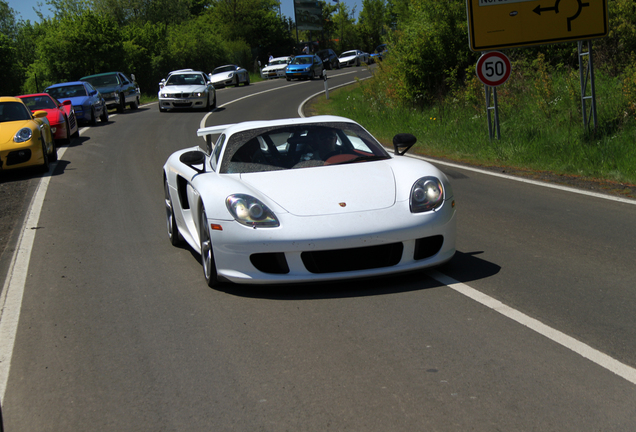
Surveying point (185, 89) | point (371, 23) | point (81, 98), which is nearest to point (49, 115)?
point (81, 98)

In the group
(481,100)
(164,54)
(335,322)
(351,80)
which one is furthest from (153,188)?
(164,54)

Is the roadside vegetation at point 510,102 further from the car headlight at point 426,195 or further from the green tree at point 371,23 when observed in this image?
the green tree at point 371,23

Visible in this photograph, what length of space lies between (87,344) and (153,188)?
736 centimetres

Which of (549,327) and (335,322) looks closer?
(549,327)

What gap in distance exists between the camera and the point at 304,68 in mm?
45062

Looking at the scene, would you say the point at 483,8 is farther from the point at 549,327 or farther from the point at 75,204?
the point at 549,327

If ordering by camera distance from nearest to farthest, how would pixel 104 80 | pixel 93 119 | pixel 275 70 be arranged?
pixel 93 119 < pixel 104 80 < pixel 275 70

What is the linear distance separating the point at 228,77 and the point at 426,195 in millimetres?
39620

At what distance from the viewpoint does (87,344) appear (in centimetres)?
457

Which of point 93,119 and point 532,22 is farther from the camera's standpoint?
point 93,119

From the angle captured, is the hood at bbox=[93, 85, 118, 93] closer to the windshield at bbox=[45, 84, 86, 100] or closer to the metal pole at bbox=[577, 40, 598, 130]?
the windshield at bbox=[45, 84, 86, 100]

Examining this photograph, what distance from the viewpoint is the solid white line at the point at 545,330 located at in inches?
146

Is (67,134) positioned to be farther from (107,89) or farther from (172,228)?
(172,228)

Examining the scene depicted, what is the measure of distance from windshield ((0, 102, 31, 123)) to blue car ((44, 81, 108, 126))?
316 inches
